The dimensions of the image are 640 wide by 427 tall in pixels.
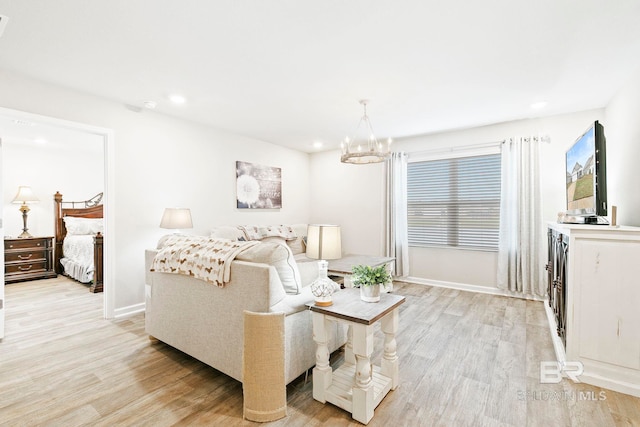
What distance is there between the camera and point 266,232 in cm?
472

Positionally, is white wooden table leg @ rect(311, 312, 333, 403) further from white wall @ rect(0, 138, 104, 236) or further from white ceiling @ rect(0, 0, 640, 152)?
white wall @ rect(0, 138, 104, 236)

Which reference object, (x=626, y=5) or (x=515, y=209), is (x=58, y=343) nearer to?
(x=626, y=5)

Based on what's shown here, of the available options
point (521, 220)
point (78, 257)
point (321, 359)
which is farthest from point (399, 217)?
point (78, 257)

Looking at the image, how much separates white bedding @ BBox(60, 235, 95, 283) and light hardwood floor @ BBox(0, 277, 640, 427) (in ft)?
4.54

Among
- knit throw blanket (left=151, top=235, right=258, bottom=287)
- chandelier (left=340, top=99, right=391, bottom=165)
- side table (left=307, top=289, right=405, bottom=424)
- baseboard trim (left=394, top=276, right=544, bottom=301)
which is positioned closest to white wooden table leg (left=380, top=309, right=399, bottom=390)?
side table (left=307, top=289, right=405, bottom=424)

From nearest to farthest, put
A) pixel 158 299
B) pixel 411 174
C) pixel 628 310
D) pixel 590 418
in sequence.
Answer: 1. pixel 590 418
2. pixel 628 310
3. pixel 158 299
4. pixel 411 174

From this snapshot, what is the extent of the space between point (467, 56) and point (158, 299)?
3268mm

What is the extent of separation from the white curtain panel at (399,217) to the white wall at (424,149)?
166mm

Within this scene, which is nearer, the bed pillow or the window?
the window

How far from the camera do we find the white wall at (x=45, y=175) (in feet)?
17.4

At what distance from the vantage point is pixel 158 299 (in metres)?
2.55

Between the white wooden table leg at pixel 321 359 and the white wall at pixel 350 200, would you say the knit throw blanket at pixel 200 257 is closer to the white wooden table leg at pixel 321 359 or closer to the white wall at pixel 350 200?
the white wooden table leg at pixel 321 359

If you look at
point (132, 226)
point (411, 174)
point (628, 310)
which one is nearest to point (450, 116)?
point (411, 174)

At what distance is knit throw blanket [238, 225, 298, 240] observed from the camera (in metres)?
4.49
